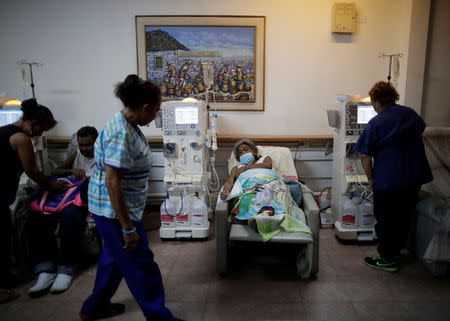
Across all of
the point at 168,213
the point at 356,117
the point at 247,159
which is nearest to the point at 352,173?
the point at 356,117

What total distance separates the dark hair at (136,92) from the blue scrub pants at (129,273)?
0.57 meters

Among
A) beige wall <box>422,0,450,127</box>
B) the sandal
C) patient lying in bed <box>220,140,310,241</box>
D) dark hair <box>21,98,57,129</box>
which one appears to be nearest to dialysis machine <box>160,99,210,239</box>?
patient lying in bed <box>220,140,310,241</box>

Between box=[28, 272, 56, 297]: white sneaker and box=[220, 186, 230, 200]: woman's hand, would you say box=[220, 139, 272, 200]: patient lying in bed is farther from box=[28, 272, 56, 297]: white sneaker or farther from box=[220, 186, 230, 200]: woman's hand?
box=[28, 272, 56, 297]: white sneaker

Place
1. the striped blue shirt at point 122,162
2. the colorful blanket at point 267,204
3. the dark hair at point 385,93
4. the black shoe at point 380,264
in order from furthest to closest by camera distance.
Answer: the black shoe at point 380,264 → the dark hair at point 385,93 → the colorful blanket at point 267,204 → the striped blue shirt at point 122,162

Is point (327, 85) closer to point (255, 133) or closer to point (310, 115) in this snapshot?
point (310, 115)

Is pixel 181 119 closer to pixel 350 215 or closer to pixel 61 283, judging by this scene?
pixel 61 283

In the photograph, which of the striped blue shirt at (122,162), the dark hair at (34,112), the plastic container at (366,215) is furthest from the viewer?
the plastic container at (366,215)

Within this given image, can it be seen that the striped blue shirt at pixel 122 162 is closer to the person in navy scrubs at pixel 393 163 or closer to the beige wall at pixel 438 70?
the person in navy scrubs at pixel 393 163

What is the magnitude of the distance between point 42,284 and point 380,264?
7.88ft

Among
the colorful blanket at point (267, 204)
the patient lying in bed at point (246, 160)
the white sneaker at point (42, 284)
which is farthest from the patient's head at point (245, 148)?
the white sneaker at point (42, 284)

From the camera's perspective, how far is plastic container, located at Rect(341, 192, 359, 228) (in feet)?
9.04

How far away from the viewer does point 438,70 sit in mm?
3340

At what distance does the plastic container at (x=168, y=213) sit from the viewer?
111 inches

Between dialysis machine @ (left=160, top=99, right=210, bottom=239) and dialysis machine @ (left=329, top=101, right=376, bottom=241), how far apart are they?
124 cm
